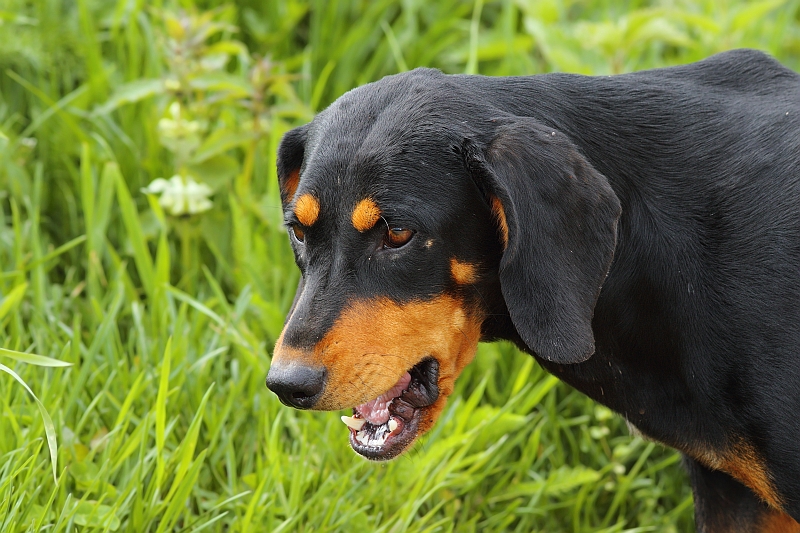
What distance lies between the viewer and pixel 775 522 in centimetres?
297

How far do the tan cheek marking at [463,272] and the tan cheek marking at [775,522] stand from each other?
121 cm

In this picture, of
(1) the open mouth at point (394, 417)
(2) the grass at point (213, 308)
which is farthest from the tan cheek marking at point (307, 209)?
(2) the grass at point (213, 308)

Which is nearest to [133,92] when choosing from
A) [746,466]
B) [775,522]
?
[746,466]

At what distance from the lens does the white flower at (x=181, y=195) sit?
3996 millimetres

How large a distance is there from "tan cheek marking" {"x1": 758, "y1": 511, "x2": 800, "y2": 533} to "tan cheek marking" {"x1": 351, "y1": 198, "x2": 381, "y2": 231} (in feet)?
5.03

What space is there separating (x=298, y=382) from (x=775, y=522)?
156cm

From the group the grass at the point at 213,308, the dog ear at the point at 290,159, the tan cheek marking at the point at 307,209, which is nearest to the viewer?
the tan cheek marking at the point at 307,209

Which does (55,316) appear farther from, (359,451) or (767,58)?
(767,58)

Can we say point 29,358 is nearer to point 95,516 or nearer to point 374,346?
point 95,516

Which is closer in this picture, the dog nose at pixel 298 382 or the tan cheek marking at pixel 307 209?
the dog nose at pixel 298 382

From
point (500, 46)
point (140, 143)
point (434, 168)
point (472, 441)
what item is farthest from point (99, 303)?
point (500, 46)

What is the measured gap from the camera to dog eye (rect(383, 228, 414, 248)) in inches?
95.9

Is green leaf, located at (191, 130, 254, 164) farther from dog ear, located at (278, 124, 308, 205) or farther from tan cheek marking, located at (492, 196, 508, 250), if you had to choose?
tan cheek marking, located at (492, 196, 508, 250)

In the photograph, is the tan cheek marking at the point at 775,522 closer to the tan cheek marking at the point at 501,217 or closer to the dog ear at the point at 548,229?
the dog ear at the point at 548,229
